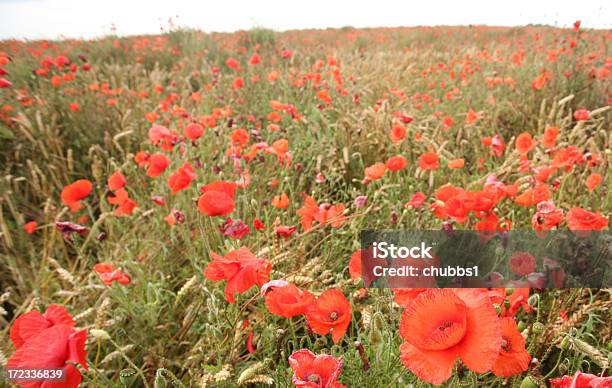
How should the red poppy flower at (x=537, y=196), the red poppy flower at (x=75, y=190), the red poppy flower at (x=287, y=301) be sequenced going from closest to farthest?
the red poppy flower at (x=287, y=301), the red poppy flower at (x=537, y=196), the red poppy flower at (x=75, y=190)

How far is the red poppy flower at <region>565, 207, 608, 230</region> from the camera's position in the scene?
44.7 inches

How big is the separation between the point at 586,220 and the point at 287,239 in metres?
1.00

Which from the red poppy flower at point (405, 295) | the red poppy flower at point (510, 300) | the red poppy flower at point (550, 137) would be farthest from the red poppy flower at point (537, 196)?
the red poppy flower at point (405, 295)

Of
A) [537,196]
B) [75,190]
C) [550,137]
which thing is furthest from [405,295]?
[550,137]

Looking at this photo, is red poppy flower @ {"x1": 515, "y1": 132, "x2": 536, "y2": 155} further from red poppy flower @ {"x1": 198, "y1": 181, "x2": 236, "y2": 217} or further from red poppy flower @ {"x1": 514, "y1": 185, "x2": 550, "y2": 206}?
red poppy flower @ {"x1": 198, "y1": 181, "x2": 236, "y2": 217}

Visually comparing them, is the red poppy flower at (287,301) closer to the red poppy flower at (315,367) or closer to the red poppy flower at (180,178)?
the red poppy flower at (315,367)

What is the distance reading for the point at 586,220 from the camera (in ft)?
3.79

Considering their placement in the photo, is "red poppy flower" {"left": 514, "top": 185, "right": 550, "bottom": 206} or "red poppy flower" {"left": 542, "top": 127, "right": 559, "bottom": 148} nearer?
"red poppy flower" {"left": 514, "top": 185, "right": 550, "bottom": 206}

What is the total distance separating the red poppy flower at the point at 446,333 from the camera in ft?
1.95

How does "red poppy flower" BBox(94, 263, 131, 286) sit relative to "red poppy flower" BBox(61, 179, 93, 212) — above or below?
below

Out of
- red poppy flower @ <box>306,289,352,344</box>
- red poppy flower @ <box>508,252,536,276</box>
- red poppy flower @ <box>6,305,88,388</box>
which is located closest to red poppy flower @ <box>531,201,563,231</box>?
red poppy flower @ <box>508,252,536,276</box>

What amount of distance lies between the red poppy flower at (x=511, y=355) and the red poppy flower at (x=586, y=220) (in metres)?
0.62

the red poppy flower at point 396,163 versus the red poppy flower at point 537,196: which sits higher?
the red poppy flower at point 396,163

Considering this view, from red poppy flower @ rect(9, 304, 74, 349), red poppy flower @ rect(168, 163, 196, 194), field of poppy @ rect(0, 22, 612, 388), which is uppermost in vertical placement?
red poppy flower @ rect(168, 163, 196, 194)
